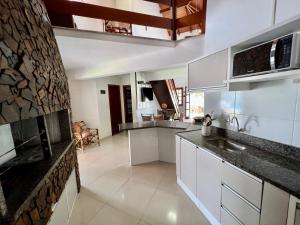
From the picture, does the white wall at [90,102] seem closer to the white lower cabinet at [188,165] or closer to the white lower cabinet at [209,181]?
the white lower cabinet at [188,165]

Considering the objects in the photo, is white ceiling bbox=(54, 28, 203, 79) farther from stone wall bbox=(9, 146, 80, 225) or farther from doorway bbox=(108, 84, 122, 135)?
doorway bbox=(108, 84, 122, 135)

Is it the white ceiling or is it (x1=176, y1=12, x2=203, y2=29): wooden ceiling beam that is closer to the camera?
the white ceiling

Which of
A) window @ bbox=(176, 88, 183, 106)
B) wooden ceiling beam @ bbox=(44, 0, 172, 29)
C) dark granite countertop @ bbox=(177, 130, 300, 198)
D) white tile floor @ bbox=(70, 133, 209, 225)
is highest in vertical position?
wooden ceiling beam @ bbox=(44, 0, 172, 29)

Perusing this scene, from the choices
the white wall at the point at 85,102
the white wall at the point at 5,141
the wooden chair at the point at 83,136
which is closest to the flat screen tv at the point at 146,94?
the white wall at the point at 85,102

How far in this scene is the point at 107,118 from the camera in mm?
5848

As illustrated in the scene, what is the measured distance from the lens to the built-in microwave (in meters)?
1.04

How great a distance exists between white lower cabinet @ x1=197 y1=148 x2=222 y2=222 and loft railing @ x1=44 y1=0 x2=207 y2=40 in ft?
7.04

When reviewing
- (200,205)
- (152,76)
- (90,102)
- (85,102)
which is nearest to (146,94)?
(152,76)

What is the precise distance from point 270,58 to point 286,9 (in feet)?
1.79

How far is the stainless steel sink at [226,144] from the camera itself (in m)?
1.96

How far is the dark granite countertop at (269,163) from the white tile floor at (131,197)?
0.94m

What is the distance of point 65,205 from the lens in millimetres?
1886

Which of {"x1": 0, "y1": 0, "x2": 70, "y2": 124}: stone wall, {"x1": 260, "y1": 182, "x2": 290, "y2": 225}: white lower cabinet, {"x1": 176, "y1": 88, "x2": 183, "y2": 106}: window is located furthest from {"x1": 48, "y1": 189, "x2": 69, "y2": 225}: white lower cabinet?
{"x1": 176, "y1": 88, "x2": 183, "y2": 106}: window

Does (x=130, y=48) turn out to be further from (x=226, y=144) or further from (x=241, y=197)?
(x=241, y=197)
